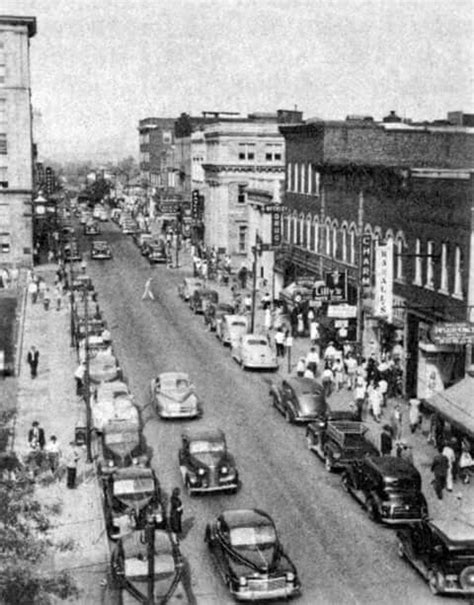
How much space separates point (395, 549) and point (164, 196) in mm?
101306

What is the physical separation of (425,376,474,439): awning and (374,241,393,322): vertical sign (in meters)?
5.66

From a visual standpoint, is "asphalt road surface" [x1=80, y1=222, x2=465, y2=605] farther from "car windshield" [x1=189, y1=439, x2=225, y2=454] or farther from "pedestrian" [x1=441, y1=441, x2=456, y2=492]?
"pedestrian" [x1=441, y1=441, x2=456, y2=492]

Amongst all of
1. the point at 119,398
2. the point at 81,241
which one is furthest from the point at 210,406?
the point at 81,241

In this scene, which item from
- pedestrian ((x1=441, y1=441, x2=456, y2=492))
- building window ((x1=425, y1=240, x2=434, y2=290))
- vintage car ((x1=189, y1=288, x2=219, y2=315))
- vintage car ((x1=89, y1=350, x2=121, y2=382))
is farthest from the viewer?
vintage car ((x1=189, y1=288, x2=219, y2=315))

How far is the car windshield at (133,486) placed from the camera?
990 inches

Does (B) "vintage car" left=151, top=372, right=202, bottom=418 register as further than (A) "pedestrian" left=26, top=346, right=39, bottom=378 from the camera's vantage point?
No

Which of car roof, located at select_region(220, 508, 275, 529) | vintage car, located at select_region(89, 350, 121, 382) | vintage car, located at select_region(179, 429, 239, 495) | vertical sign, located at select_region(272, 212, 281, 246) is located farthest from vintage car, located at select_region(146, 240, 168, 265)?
car roof, located at select_region(220, 508, 275, 529)

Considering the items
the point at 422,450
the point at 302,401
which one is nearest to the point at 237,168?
the point at 302,401

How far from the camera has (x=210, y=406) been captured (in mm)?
37750

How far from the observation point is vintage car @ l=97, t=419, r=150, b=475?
2873 cm

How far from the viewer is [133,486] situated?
25.3 meters

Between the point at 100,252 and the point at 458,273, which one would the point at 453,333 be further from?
the point at 100,252

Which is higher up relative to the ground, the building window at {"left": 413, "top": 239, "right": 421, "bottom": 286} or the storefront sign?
the building window at {"left": 413, "top": 239, "right": 421, "bottom": 286}

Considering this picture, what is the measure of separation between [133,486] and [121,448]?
3894 mm
